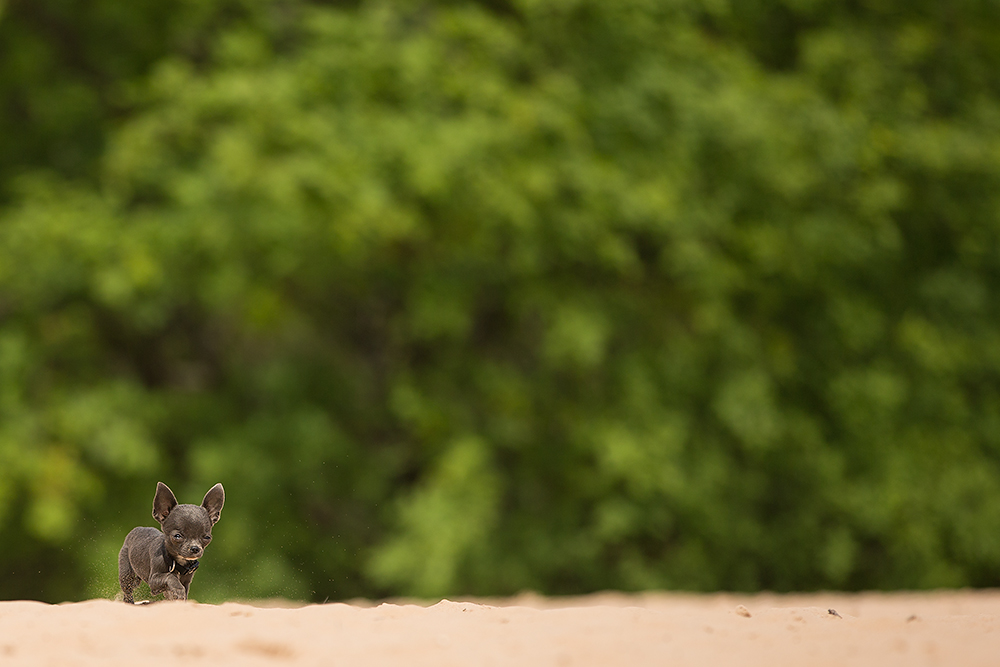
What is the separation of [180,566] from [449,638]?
35.0 inches

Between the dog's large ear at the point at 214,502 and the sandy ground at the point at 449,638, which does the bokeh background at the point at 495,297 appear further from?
the dog's large ear at the point at 214,502

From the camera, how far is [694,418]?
991 centimetres

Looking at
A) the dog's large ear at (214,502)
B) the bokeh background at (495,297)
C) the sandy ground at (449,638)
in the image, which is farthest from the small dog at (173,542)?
the bokeh background at (495,297)

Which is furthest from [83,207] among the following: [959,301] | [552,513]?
[959,301]

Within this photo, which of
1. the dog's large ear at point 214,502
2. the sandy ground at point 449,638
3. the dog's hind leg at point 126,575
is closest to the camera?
the sandy ground at point 449,638

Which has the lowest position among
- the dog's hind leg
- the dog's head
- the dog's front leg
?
the dog's hind leg

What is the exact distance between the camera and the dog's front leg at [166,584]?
342 centimetres

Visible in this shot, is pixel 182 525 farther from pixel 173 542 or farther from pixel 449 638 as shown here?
pixel 449 638

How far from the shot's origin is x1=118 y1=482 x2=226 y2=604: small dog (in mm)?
3357

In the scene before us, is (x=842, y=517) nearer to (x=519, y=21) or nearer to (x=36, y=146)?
(x=519, y=21)

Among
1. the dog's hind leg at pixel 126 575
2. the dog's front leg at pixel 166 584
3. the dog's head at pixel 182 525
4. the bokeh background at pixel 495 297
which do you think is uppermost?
the dog's head at pixel 182 525

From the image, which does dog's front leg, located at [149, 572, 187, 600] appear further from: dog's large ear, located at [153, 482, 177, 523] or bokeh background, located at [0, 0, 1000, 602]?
bokeh background, located at [0, 0, 1000, 602]

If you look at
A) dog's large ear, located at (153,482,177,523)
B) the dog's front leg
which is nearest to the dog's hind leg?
the dog's front leg

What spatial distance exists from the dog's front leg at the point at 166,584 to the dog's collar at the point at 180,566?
19mm
